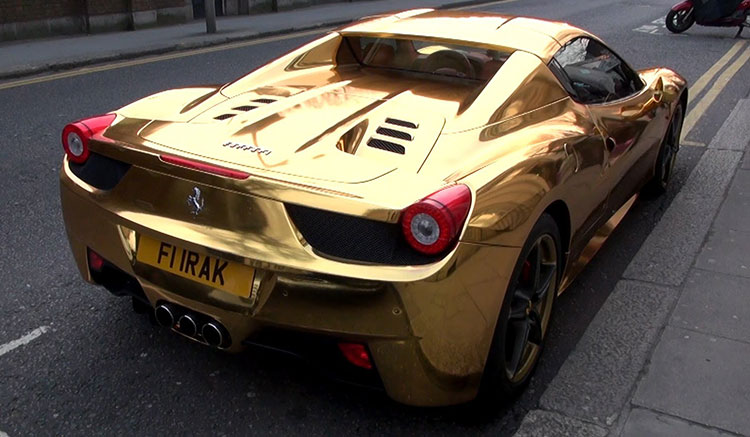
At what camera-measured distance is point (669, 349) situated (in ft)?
11.0

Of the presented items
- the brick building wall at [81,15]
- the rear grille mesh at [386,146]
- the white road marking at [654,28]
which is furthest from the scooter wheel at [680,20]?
the rear grille mesh at [386,146]

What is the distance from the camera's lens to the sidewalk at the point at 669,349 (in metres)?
2.87

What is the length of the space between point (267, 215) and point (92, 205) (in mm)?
806

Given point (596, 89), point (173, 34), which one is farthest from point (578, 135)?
point (173, 34)

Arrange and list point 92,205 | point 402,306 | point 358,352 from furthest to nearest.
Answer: point 92,205 < point 358,352 < point 402,306

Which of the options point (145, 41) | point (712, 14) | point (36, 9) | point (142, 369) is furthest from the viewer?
point (712, 14)

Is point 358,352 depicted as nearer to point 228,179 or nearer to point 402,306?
point 402,306

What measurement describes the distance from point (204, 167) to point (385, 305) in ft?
2.61

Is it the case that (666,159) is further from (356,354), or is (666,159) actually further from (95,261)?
(95,261)

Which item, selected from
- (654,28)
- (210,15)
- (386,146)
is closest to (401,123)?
(386,146)

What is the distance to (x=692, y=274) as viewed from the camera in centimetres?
416

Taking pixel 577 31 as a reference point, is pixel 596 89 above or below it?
below

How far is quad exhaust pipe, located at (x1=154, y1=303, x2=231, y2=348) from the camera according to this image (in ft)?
8.55

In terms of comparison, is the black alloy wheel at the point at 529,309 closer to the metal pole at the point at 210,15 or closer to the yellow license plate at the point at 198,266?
the yellow license plate at the point at 198,266
